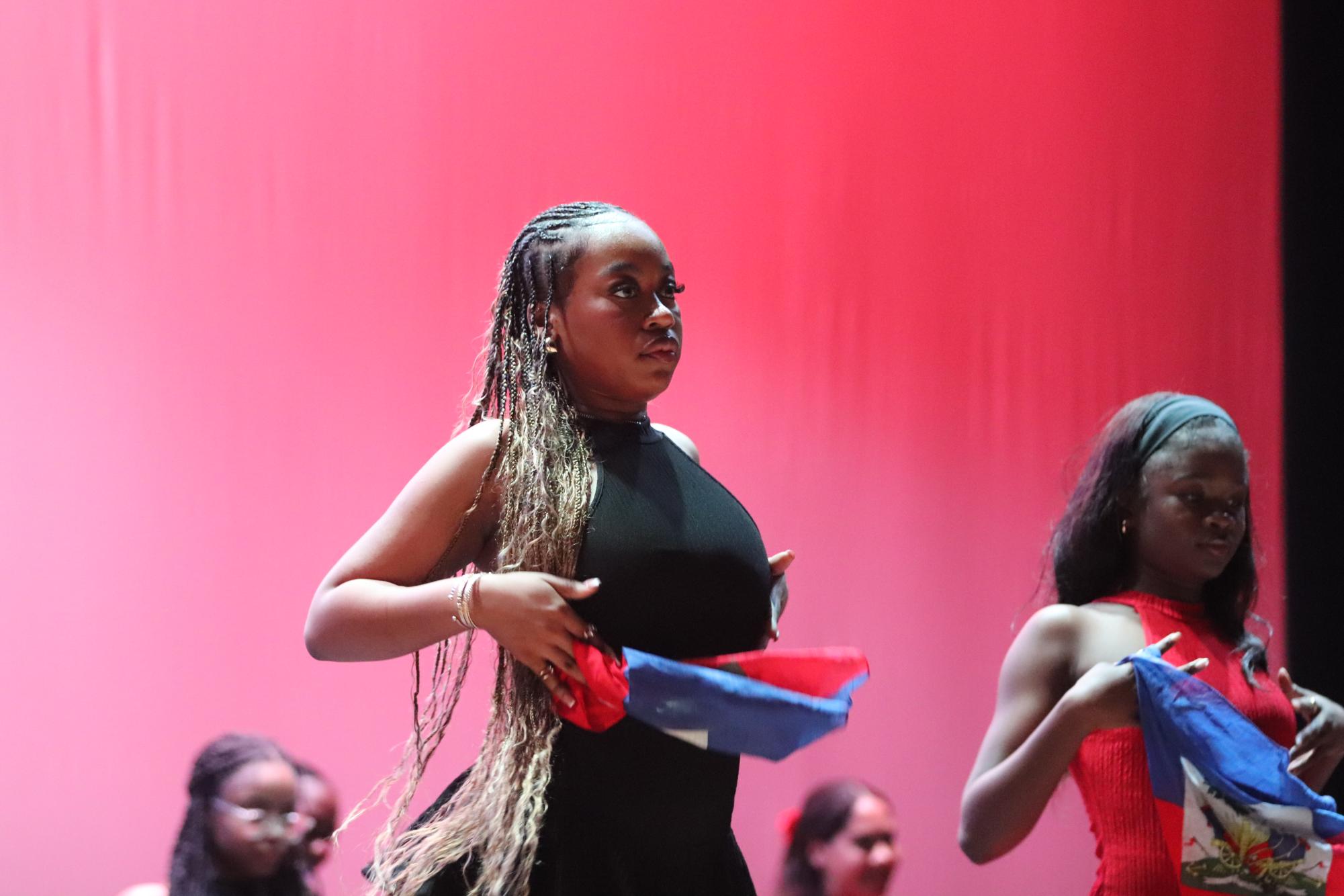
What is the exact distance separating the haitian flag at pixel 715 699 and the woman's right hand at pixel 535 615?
2cm

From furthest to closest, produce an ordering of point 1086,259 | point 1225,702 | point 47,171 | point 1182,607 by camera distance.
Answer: point 1086,259, point 47,171, point 1182,607, point 1225,702

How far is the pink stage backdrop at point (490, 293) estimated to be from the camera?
2826 millimetres

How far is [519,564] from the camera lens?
4.79ft

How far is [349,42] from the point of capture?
3.01m

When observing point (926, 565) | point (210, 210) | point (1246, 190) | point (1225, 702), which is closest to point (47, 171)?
point (210, 210)

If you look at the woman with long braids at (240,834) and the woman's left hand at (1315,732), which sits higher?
the woman's left hand at (1315,732)

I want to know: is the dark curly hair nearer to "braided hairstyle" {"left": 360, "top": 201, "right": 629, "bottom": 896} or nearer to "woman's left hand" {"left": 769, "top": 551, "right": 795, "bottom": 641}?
"woman's left hand" {"left": 769, "top": 551, "right": 795, "bottom": 641}

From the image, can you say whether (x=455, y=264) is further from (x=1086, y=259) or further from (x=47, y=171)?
(x=1086, y=259)

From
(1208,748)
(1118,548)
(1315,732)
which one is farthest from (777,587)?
(1315,732)

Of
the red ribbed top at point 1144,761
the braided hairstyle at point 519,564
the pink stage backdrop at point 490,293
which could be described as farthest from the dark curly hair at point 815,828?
the braided hairstyle at point 519,564

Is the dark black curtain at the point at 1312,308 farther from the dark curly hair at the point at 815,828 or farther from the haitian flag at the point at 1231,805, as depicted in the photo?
the haitian flag at the point at 1231,805

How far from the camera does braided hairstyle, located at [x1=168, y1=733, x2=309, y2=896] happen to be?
254cm

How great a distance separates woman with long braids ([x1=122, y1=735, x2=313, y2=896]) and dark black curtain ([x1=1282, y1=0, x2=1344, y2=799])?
2785 millimetres

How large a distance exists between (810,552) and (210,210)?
1.64 metres
